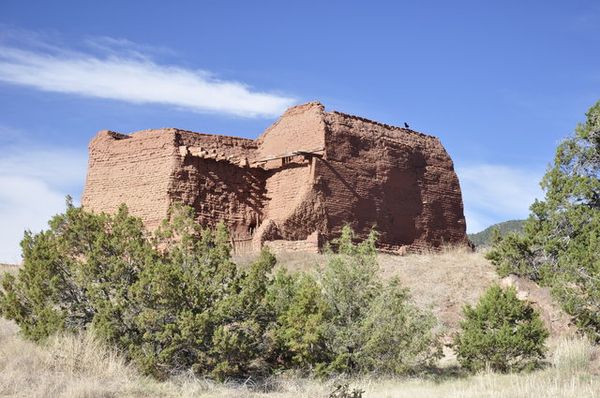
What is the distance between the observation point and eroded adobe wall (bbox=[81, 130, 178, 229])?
88.8 feet

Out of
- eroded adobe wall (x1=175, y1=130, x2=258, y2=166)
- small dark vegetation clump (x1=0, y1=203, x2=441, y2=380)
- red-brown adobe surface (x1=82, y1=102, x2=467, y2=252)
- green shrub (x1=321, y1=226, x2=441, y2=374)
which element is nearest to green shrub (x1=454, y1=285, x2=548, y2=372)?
green shrub (x1=321, y1=226, x2=441, y2=374)

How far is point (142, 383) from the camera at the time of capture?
10.8 meters

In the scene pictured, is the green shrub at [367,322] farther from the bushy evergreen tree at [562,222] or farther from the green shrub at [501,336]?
the bushy evergreen tree at [562,222]

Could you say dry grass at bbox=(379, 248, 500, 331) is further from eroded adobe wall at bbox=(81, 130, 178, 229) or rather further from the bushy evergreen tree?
eroded adobe wall at bbox=(81, 130, 178, 229)

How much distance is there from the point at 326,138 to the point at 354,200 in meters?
2.57

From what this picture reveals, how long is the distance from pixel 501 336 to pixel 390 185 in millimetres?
15246

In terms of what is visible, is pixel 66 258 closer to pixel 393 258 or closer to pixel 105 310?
pixel 105 310

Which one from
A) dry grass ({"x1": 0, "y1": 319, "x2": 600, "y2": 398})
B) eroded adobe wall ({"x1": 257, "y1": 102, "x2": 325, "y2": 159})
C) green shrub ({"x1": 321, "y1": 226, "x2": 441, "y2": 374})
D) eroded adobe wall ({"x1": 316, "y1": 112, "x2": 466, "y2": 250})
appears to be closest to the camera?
dry grass ({"x1": 0, "y1": 319, "x2": 600, "y2": 398})

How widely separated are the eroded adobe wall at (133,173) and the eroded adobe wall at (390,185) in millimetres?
5751

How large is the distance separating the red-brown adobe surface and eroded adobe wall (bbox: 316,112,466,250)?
4 centimetres

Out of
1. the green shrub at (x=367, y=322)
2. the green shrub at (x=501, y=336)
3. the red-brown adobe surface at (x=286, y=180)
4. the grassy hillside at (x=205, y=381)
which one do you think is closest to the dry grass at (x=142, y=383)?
the grassy hillside at (x=205, y=381)

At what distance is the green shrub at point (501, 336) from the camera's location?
14047 mm

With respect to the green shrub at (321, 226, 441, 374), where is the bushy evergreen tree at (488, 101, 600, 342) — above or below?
above

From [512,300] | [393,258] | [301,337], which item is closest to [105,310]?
[301,337]
